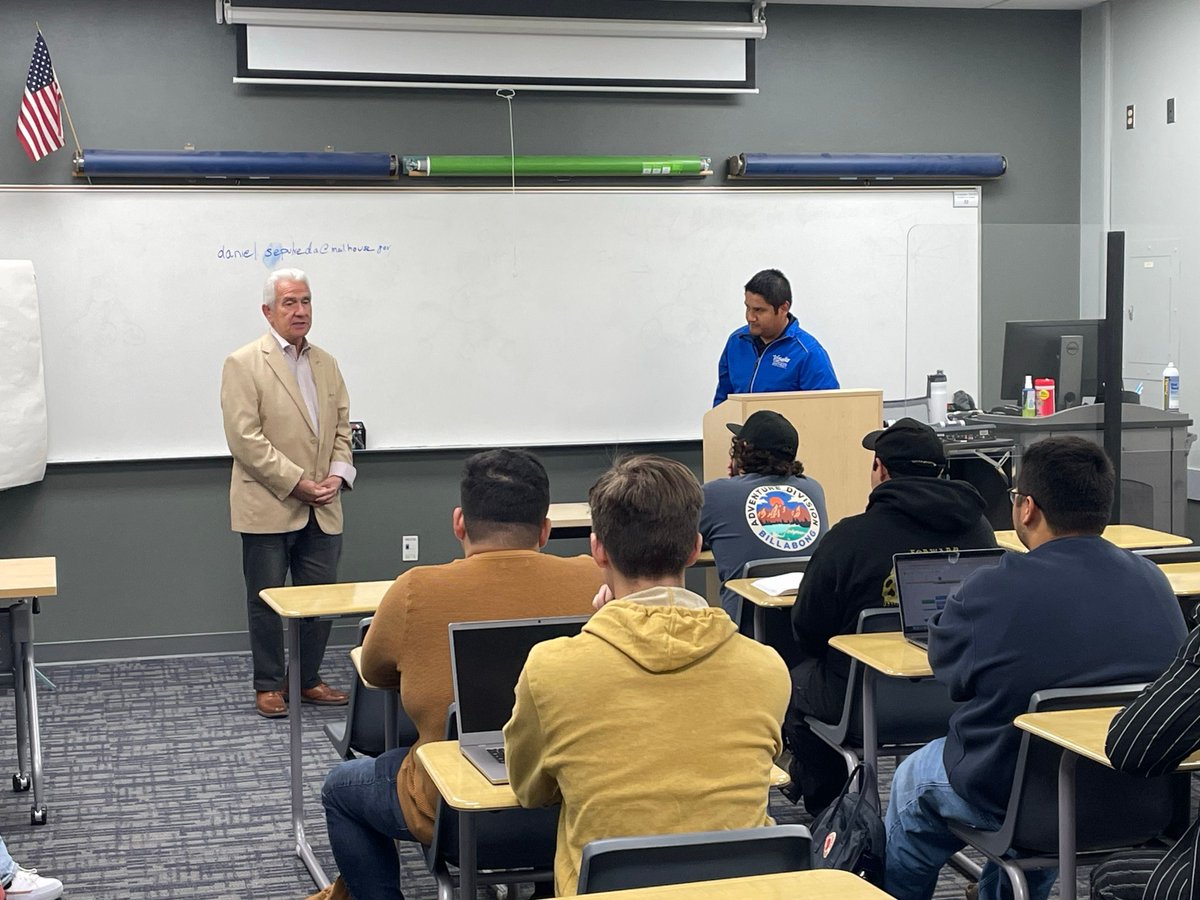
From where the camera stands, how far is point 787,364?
5637 millimetres

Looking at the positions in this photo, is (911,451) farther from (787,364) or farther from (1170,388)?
(1170,388)

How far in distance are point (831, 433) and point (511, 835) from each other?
3.11m

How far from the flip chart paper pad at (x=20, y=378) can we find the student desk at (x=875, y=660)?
3824 millimetres

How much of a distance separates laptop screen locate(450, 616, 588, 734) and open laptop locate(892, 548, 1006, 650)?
1.16m

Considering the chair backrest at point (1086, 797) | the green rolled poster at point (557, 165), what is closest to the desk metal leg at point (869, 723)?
the chair backrest at point (1086, 797)

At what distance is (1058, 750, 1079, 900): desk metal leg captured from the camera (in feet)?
8.01

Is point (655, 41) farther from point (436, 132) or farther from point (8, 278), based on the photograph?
point (8, 278)

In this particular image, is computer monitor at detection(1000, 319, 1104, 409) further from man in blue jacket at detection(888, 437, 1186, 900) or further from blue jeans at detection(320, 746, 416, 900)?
blue jeans at detection(320, 746, 416, 900)

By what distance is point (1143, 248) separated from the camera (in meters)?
5.91

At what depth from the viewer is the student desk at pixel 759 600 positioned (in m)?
3.57

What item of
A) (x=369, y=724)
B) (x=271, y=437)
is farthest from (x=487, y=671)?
(x=271, y=437)

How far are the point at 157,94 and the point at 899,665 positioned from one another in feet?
14.5

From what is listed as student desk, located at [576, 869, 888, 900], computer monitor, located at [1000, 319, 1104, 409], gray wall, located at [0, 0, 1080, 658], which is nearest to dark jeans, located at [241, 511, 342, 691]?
gray wall, located at [0, 0, 1080, 658]

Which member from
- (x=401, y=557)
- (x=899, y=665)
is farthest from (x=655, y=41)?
(x=899, y=665)
